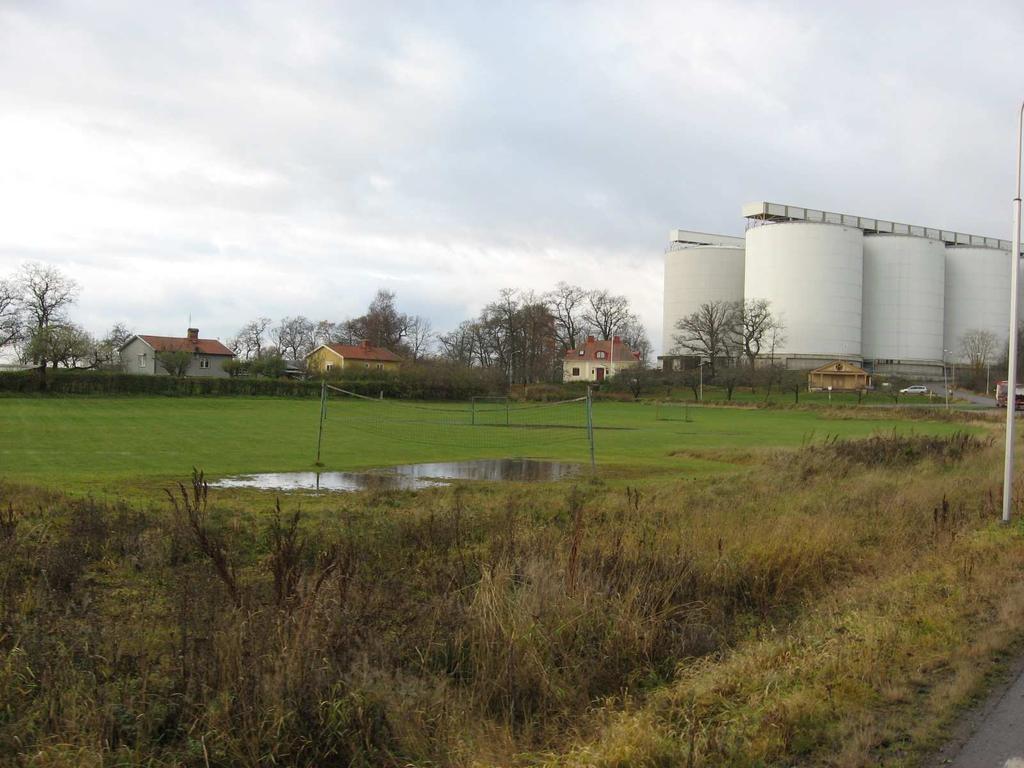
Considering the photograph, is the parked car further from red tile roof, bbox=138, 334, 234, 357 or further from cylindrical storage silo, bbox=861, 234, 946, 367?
red tile roof, bbox=138, 334, 234, 357

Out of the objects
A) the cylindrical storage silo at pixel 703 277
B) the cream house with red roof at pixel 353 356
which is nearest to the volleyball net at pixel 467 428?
the cream house with red roof at pixel 353 356

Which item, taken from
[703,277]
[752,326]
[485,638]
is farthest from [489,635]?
[703,277]

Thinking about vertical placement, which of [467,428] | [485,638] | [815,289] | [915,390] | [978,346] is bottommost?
[467,428]

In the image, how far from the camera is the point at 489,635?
6.82 meters

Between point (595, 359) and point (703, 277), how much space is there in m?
17.4

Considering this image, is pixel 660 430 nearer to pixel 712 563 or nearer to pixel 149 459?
pixel 149 459

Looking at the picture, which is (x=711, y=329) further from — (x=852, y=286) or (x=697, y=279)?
(x=852, y=286)

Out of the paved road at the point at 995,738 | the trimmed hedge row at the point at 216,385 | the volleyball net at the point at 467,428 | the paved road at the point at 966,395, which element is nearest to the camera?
the paved road at the point at 995,738

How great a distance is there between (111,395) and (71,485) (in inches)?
1955

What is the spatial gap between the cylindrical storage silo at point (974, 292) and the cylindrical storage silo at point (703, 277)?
27.1 m

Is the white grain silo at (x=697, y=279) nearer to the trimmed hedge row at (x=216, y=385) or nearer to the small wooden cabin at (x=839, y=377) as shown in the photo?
the small wooden cabin at (x=839, y=377)

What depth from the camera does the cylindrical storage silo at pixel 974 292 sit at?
112562 mm

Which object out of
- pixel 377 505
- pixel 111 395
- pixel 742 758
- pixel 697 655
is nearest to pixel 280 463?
pixel 377 505

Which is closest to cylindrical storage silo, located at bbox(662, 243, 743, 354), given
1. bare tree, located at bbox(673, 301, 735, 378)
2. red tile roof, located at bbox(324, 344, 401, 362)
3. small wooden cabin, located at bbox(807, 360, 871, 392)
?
bare tree, located at bbox(673, 301, 735, 378)
